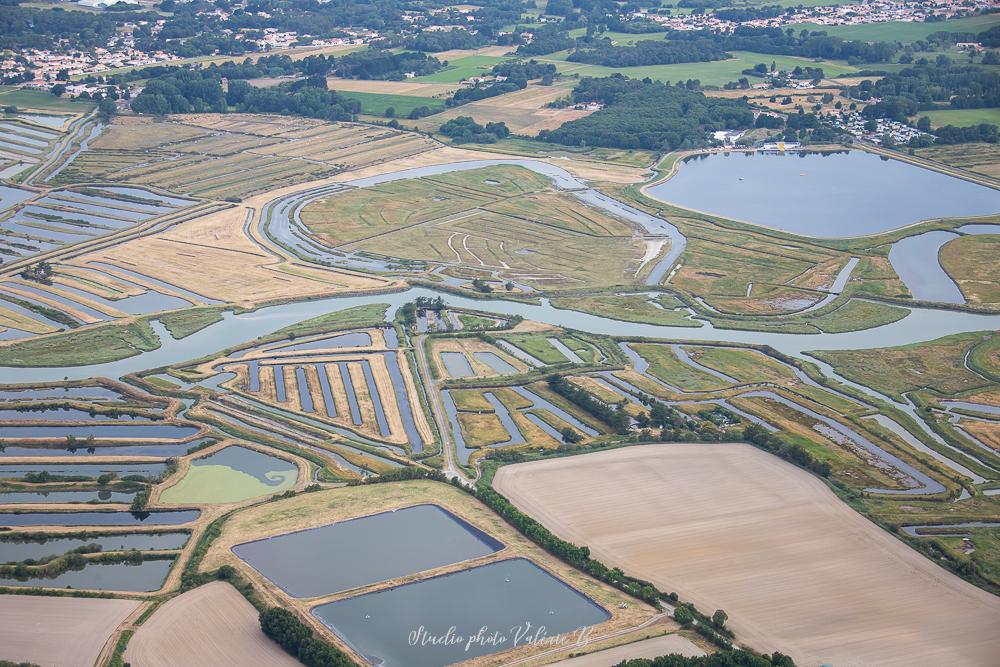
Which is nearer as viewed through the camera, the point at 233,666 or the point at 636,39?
the point at 233,666

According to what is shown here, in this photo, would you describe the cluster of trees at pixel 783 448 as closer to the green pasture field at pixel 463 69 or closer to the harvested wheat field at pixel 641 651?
the harvested wheat field at pixel 641 651

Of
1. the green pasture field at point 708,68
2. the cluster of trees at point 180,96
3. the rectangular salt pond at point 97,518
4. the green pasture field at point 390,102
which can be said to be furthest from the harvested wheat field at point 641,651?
the green pasture field at point 708,68

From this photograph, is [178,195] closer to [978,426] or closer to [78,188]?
[78,188]

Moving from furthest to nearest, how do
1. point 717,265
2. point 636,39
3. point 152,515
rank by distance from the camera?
point 636,39 < point 717,265 < point 152,515

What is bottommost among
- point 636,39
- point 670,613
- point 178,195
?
point 670,613

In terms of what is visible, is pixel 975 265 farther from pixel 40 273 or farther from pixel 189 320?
pixel 40 273

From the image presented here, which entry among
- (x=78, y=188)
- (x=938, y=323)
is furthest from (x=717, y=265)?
(x=78, y=188)

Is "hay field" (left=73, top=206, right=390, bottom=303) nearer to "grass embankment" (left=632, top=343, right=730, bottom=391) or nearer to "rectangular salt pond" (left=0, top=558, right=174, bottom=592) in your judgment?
"grass embankment" (left=632, top=343, right=730, bottom=391)

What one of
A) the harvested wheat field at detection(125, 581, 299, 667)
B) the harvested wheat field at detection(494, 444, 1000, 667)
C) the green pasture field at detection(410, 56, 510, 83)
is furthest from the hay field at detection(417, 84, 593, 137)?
the harvested wheat field at detection(125, 581, 299, 667)
